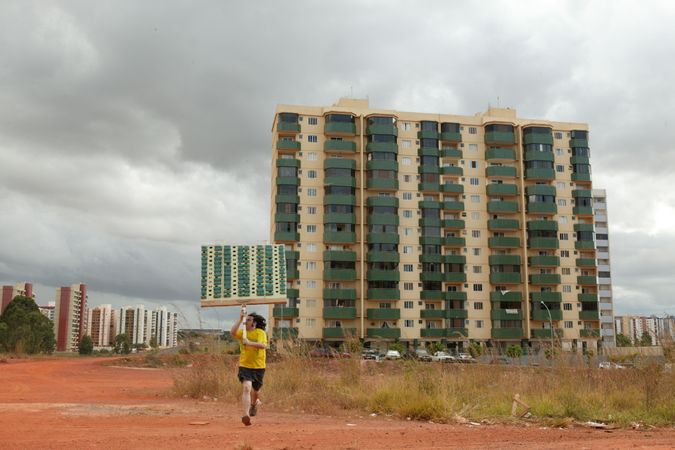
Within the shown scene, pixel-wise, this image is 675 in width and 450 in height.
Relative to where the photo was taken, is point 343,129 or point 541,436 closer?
point 541,436

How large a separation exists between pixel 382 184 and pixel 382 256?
8.41 metres

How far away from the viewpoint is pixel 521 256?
7462cm

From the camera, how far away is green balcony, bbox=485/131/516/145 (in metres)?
75.9

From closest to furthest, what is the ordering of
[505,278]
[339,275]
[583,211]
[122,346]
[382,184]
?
[339,275] < [382,184] < [505,278] < [583,211] < [122,346]

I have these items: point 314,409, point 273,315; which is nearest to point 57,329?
point 273,315

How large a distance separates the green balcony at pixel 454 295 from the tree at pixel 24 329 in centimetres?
4347

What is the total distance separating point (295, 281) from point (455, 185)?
2227cm

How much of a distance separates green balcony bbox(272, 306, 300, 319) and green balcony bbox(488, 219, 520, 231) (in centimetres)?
2517

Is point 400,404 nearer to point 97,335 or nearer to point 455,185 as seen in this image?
point 455,185

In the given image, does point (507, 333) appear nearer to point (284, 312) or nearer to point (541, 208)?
point (541, 208)

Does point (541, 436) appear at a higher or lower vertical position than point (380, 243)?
lower

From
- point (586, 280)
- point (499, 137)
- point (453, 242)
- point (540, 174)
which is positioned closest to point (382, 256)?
point (453, 242)

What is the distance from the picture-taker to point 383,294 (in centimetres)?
6938

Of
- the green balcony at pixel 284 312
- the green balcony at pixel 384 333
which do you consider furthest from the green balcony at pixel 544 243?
the green balcony at pixel 284 312
